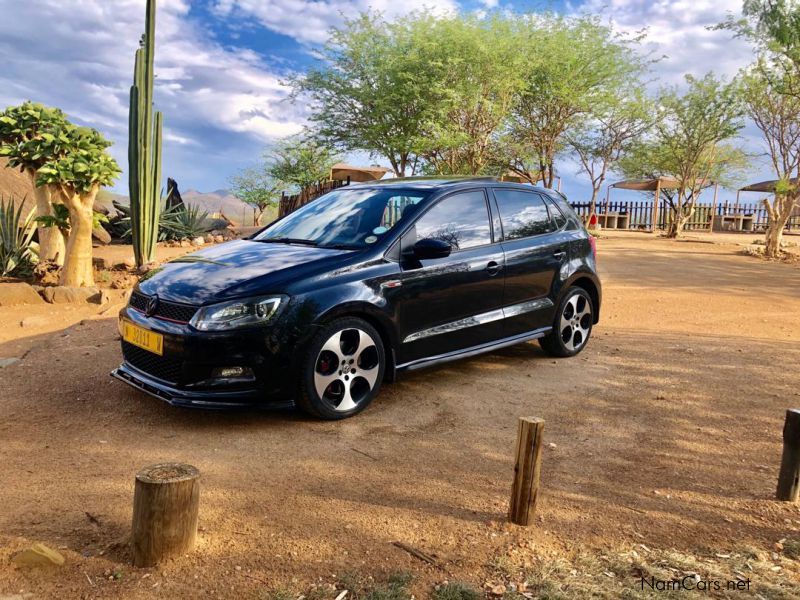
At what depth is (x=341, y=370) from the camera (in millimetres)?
4387

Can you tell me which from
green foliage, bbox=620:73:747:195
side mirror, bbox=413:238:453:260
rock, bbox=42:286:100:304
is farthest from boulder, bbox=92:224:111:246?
green foliage, bbox=620:73:747:195

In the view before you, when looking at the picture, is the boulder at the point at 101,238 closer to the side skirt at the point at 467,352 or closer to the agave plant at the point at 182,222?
the agave plant at the point at 182,222

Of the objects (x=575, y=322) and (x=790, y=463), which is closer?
(x=790, y=463)

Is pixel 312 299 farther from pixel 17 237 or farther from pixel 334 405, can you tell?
pixel 17 237

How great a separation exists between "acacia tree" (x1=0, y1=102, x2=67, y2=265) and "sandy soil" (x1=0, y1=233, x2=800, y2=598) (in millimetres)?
3558

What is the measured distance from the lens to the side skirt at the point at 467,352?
4.86 metres

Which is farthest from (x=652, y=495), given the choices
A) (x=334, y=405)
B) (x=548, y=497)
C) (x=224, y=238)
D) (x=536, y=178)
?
(x=536, y=178)

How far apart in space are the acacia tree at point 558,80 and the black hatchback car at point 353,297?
17.7 metres

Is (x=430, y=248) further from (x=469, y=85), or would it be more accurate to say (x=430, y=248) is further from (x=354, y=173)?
(x=354, y=173)

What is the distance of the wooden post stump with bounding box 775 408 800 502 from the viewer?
3.44 meters

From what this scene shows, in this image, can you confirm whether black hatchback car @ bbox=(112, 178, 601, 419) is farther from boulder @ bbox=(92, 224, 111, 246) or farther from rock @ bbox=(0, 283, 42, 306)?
boulder @ bbox=(92, 224, 111, 246)

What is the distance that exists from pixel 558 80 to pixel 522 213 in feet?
62.8

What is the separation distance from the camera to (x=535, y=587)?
8.54 ft

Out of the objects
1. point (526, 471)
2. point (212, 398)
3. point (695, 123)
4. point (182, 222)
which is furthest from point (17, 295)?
point (695, 123)
